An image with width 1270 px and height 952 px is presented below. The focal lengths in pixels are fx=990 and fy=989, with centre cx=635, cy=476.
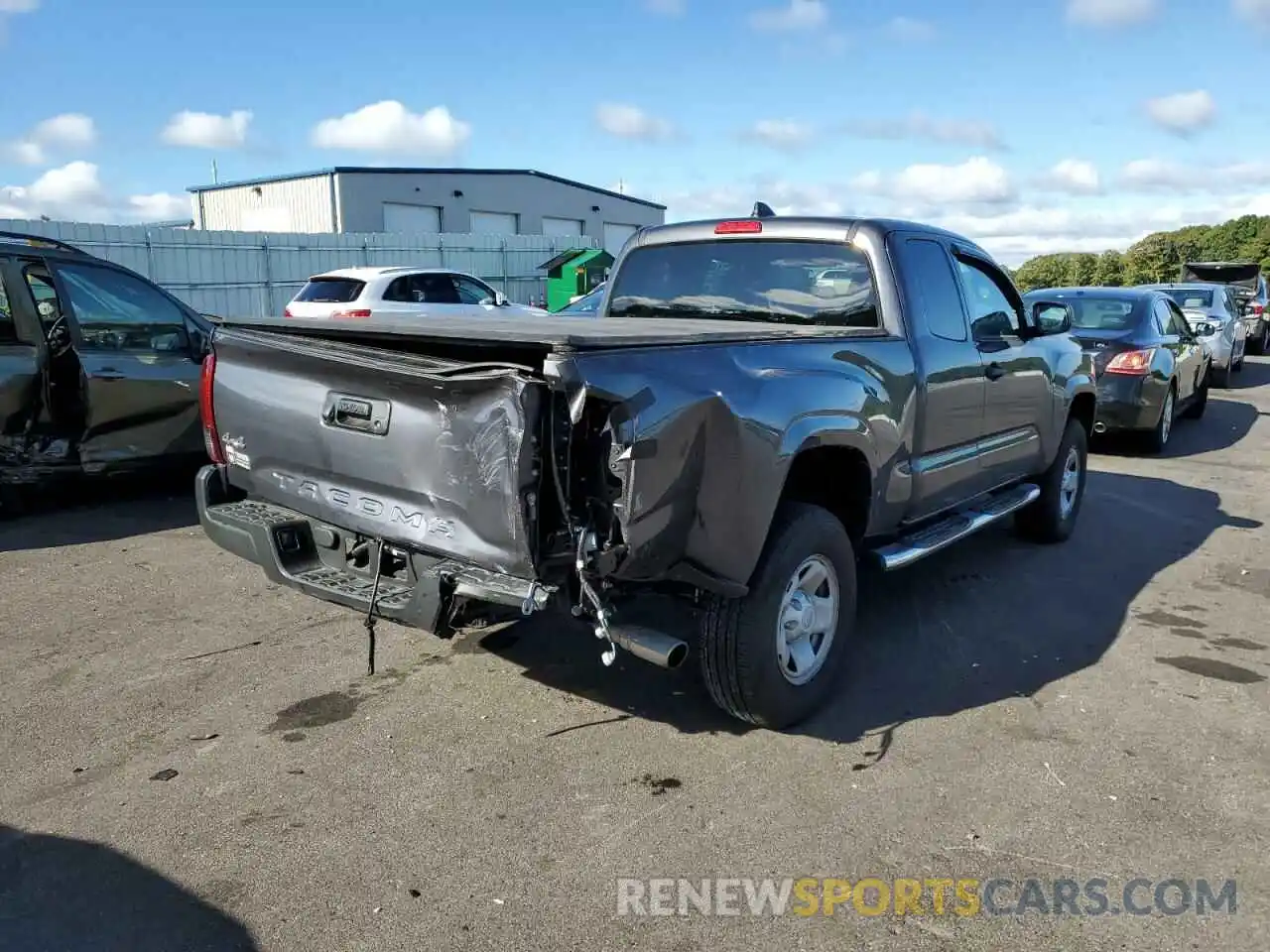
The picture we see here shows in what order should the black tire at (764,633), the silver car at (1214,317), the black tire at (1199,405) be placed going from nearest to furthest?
the black tire at (764,633)
the black tire at (1199,405)
the silver car at (1214,317)

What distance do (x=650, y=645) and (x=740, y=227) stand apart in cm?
269

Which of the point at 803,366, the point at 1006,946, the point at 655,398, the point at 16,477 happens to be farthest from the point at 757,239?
the point at 16,477

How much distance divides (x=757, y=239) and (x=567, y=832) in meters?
3.09

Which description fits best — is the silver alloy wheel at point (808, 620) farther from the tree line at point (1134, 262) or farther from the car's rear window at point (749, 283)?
the tree line at point (1134, 262)

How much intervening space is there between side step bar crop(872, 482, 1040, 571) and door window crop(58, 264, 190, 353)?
5367 mm

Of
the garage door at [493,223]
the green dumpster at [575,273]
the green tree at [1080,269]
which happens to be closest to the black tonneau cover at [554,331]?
the green dumpster at [575,273]

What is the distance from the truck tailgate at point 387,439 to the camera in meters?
3.00

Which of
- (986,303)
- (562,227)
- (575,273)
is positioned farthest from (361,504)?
(562,227)

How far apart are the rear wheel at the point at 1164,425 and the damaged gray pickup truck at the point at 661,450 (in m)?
5.72

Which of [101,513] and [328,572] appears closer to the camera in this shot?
[328,572]

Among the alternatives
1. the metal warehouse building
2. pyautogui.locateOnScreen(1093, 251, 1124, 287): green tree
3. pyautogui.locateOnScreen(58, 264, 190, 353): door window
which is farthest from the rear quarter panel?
pyautogui.locateOnScreen(1093, 251, 1124, 287): green tree

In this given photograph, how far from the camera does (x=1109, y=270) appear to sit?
31578 mm

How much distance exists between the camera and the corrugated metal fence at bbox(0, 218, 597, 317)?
20141 millimetres

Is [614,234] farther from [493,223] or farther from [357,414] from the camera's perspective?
[357,414]
